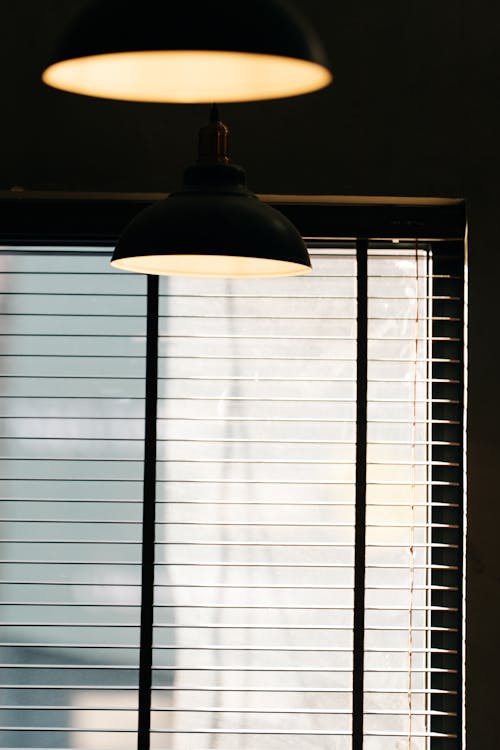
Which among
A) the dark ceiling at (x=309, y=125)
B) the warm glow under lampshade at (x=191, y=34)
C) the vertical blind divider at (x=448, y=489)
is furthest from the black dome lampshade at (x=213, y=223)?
the vertical blind divider at (x=448, y=489)

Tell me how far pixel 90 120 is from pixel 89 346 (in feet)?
1.92

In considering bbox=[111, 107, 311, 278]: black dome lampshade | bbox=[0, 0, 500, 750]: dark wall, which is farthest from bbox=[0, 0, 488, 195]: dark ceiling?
bbox=[111, 107, 311, 278]: black dome lampshade

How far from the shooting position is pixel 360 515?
9.19ft

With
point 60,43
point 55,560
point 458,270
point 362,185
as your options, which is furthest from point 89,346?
point 60,43

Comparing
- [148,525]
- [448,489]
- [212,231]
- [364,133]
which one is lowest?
[148,525]

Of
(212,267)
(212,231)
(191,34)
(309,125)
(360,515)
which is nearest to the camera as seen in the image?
(191,34)

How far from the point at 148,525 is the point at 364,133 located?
1.15 meters

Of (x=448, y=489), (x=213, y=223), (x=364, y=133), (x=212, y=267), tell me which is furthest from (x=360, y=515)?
(x=213, y=223)

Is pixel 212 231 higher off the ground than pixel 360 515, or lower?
higher

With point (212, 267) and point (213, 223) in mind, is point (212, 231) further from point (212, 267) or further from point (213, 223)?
point (212, 267)

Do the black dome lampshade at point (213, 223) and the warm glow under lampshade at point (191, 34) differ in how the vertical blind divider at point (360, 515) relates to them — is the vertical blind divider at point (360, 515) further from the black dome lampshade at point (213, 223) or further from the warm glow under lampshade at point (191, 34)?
the warm glow under lampshade at point (191, 34)

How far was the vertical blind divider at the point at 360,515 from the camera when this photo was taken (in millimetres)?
2789

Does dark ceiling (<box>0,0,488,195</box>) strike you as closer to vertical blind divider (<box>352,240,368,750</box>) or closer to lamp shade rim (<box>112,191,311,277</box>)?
vertical blind divider (<box>352,240,368,750</box>)

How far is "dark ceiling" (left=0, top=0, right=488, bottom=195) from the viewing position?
2.69 m
